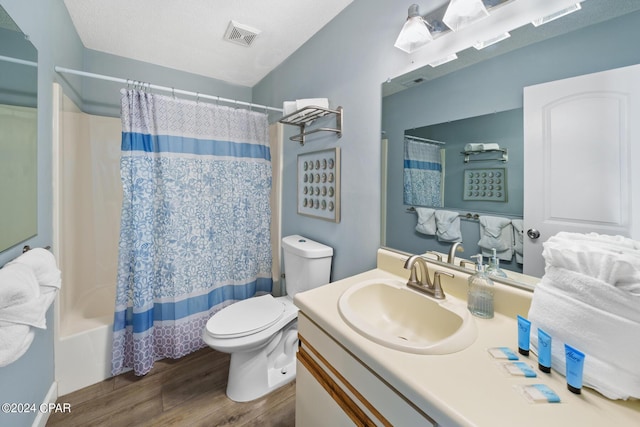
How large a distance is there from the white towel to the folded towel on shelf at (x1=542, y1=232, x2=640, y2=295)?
18 mm

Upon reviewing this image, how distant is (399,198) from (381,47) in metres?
0.81

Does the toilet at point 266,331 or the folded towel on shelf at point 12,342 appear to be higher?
the folded towel on shelf at point 12,342

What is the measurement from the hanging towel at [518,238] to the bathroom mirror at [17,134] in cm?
176

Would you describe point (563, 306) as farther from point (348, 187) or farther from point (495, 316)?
point (348, 187)

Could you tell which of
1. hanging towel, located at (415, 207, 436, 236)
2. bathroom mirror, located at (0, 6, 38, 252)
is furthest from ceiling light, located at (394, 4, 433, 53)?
bathroom mirror, located at (0, 6, 38, 252)

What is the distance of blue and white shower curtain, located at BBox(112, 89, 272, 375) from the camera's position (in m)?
1.59

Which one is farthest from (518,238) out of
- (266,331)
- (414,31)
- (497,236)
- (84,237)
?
(84,237)

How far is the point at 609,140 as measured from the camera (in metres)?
0.70

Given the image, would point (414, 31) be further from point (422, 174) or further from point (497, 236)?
point (497, 236)

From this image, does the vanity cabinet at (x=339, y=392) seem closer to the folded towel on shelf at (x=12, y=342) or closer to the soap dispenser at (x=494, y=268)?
the soap dispenser at (x=494, y=268)

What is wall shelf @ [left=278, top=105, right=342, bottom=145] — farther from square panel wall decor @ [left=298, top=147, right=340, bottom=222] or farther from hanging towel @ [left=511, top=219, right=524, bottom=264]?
hanging towel @ [left=511, top=219, right=524, bottom=264]

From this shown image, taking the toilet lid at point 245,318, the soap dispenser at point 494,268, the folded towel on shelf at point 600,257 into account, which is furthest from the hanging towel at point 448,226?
the toilet lid at point 245,318

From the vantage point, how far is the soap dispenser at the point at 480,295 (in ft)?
2.88

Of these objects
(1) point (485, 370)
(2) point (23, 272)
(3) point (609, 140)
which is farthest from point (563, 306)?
(2) point (23, 272)
